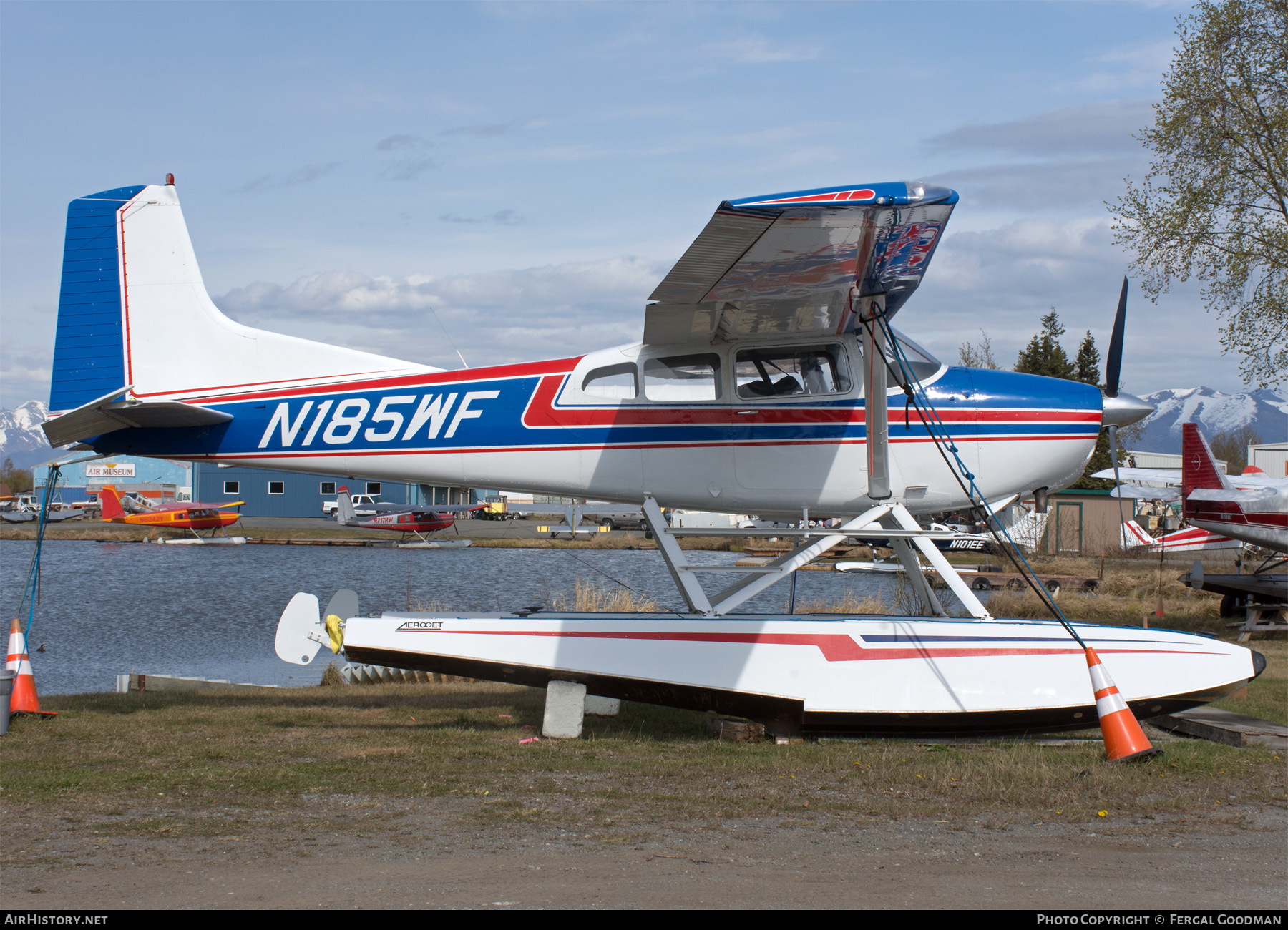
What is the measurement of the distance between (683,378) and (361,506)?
160 ft

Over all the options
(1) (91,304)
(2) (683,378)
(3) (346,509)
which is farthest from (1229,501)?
(3) (346,509)

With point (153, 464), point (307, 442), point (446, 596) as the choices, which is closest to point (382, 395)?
point (307, 442)

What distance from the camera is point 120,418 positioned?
750 centimetres

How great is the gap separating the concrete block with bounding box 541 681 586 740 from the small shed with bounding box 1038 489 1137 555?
91.3 ft

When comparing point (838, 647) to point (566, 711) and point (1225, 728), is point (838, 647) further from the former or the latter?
point (1225, 728)

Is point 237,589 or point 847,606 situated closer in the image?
point 847,606

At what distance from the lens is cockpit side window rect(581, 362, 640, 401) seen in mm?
7609

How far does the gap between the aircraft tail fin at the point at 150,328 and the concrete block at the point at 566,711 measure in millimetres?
2945

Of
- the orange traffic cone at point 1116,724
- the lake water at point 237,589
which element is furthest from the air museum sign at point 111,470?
the orange traffic cone at point 1116,724

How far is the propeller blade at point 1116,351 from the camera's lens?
298 inches

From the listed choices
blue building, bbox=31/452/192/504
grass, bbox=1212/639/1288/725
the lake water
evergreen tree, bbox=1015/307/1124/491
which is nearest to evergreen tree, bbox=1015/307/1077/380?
evergreen tree, bbox=1015/307/1124/491

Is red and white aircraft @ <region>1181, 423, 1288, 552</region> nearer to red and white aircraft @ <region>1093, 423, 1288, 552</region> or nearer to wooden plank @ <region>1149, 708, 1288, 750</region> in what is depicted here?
red and white aircraft @ <region>1093, 423, 1288, 552</region>

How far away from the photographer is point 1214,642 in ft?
23.3

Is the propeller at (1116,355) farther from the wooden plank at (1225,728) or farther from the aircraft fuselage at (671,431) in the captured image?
the wooden plank at (1225,728)
